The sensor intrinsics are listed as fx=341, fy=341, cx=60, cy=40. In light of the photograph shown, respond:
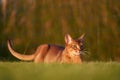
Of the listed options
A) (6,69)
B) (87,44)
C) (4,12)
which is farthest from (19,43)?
(6,69)

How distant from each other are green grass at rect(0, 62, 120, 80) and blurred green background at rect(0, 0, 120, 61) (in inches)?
45.6

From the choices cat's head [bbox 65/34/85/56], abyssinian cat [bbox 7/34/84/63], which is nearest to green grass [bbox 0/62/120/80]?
abyssinian cat [bbox 7/34/84/63]

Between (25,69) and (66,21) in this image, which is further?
(66,21)

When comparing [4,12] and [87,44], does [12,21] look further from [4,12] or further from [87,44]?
[87,44]

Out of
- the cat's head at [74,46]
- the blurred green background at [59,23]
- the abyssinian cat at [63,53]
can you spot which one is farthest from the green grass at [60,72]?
the blurred green background at [59,23]

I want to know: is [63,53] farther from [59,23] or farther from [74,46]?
[59,23]

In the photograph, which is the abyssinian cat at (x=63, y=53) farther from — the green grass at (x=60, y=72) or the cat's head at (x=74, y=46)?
the green grass at (x=60, y=72)

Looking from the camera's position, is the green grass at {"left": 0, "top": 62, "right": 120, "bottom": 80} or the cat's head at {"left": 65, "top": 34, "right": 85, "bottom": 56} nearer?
the green grass at {"left": 0, "top": 62, "right": 120, "bottom": 80}

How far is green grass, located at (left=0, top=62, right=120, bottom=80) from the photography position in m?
0.60

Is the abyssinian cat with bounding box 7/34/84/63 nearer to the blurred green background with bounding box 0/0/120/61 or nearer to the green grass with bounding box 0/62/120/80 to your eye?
the blurred green background with bounding box 0/0/120/61

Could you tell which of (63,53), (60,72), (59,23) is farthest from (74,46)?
(60,72)

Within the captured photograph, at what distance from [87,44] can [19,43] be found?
376 mm

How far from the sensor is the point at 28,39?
1915 millimetres

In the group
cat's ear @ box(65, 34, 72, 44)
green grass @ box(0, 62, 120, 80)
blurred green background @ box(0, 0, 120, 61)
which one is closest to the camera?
green grass @ box(0, 62, 120, 80)
